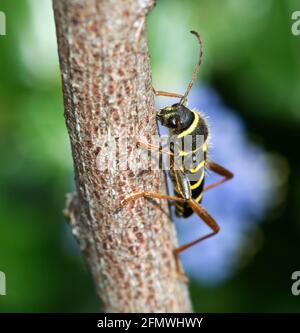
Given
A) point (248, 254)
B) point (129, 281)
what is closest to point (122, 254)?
point (129, 281)

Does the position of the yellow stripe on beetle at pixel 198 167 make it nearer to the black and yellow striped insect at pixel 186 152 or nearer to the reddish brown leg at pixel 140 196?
the black and yellow striped insect at pixel 186 152

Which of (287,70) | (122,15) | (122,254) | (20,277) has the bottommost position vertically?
(20,277)

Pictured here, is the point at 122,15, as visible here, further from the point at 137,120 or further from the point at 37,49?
the point at 37,49

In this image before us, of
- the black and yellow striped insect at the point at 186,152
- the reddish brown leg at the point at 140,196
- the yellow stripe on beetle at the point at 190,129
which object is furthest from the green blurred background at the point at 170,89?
the reddish brown leg at the point at 140,196

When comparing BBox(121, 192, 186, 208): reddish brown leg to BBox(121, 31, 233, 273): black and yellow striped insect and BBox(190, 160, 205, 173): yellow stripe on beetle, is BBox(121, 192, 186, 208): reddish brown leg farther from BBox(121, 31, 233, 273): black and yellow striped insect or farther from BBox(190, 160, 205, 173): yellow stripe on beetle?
BBox(190, 160, 205, 173): yellow stripe on beetle

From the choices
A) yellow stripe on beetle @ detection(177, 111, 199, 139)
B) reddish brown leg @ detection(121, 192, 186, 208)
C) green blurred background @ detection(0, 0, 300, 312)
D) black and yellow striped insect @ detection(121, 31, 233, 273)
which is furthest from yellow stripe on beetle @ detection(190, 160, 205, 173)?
green blurred background @ detection(0, 0, 300, 312)

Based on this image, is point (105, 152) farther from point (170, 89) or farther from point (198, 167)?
point (170, 89)
